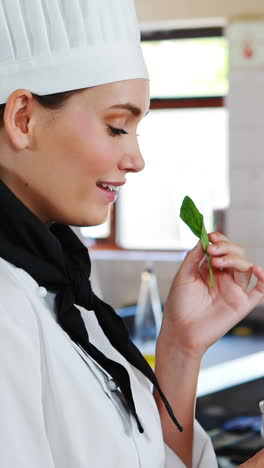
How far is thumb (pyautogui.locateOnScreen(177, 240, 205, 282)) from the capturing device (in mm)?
1602

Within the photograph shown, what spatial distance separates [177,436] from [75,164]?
623mm

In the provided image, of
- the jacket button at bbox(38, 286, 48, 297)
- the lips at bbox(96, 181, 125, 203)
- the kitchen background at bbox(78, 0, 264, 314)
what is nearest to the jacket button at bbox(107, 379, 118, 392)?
the jacket button at bbox(38, 286, 48, 297)

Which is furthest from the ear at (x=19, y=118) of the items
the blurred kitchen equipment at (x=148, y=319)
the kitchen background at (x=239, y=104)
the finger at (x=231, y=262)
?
the kitchen background at (x=239, y=104)

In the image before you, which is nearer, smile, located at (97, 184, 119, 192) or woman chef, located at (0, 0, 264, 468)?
woman chef, located at (0, 0, 264, 468)

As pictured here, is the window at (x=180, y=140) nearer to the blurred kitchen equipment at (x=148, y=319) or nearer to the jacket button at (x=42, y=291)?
the blurred kitchen equipment at (x=148, y=319)

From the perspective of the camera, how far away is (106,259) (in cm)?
628

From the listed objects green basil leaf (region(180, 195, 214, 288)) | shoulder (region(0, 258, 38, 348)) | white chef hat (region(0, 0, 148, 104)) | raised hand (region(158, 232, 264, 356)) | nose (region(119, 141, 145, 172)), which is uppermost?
white chef hat (region(0, 0, 148, 104))

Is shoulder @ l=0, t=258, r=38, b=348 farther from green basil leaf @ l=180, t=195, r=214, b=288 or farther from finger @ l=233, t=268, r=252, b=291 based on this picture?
finger @ l=233, t=268, r=252, b=291

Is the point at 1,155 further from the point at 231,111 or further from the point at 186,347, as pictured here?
the point at 231,111

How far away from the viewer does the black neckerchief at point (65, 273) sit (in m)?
1.21

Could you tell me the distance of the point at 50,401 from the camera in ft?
3.78

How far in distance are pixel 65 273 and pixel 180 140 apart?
5022 millimetres

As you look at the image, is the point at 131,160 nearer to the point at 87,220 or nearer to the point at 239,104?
the point at 87,220

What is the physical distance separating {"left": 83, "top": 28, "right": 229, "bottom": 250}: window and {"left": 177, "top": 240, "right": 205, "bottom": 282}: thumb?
440 cm
